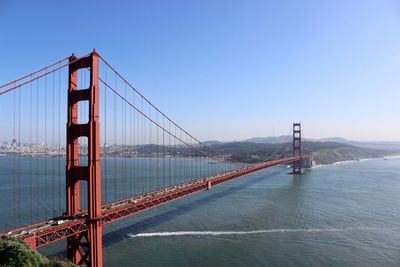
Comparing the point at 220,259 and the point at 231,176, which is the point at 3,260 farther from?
the point at 231,176

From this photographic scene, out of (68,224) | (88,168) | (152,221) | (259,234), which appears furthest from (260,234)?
(68,224)

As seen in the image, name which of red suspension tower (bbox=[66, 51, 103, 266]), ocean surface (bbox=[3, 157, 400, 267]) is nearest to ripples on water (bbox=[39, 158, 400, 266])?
ocean surface (bbox=[3, 157, 400, 267])

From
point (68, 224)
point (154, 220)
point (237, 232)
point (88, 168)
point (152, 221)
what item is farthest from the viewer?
point (154, 220)

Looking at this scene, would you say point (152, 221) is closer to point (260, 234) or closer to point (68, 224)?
point (260, 234)

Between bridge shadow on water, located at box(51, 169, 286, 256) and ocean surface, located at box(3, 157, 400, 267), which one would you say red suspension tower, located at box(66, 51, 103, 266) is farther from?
bridge shadow on water, located at box(51, 169, 286, 256)

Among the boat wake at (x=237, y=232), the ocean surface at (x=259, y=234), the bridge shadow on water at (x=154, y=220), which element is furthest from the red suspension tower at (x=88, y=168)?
the boat wake at (x=237, y=232)
